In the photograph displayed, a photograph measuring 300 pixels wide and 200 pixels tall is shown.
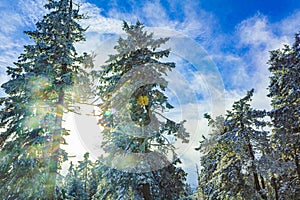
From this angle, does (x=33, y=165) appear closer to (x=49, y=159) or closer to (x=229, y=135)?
(x=49, y=159)

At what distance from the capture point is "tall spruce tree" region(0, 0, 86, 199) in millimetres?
10195

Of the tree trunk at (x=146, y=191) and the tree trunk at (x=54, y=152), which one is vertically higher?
the tree trunk at (x=54, y=152)

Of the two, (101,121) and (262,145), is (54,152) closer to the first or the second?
(101,121)

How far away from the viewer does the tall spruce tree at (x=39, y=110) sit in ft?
33.4

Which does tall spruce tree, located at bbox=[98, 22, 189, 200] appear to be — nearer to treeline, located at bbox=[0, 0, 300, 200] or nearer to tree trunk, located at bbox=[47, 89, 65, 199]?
treeline, located at bbox=[0, 0, 300, 200]

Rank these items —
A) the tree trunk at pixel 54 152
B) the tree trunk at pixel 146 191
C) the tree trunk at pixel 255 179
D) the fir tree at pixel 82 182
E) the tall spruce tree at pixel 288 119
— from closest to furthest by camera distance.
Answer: the tree trunk at pixel 146 191
the tree trunk at pixel 54 152
the tree trunk at pixel 255 179
the tall spruce tree at pixel 288 119
the fir tree at pixel 82 182

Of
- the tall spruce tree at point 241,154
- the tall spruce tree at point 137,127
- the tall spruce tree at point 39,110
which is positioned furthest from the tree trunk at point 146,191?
the tall spruce tree at point 241,154

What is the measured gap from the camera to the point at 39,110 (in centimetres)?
1128

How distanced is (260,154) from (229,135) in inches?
87.5

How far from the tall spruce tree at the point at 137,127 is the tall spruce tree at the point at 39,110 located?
2190 mm

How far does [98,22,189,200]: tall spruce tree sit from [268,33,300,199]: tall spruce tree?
25.9 ft

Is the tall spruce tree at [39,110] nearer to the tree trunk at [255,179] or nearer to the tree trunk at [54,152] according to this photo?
the tree trunk at [54,152]

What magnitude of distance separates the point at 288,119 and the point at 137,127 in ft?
35.2

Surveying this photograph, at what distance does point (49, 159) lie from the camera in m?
10.6
